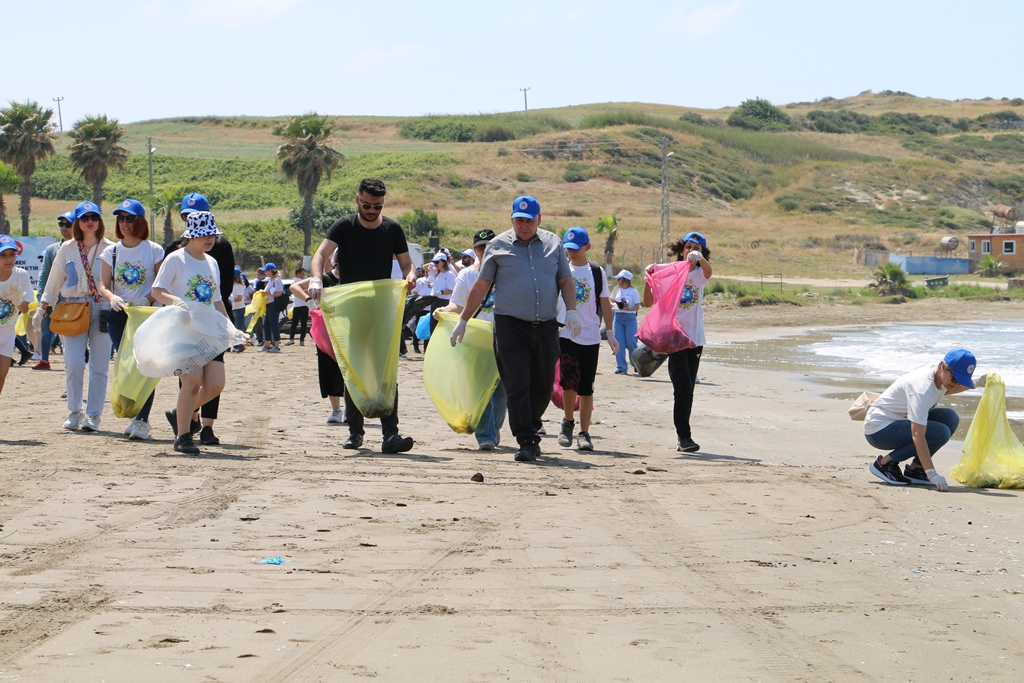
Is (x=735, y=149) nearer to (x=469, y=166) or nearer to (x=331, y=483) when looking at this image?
(x=469, y=166)

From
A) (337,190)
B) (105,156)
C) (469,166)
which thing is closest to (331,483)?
(105,156)

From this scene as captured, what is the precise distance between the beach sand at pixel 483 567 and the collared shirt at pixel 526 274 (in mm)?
1082

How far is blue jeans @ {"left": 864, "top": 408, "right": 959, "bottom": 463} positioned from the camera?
7523 mm

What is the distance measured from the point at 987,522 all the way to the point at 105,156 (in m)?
44.5

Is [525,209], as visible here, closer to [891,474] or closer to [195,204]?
[195,204]

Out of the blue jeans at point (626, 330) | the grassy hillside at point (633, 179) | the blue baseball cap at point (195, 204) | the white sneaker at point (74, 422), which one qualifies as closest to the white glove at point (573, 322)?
the blue baseball cap at point (195, 204)

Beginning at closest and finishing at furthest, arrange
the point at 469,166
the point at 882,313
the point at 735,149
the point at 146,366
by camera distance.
A: 1. the point at 146,366
2. the point at 882,313
3. the point at 469,166
4. the point at 735,149

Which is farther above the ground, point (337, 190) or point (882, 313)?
point (337, 190)

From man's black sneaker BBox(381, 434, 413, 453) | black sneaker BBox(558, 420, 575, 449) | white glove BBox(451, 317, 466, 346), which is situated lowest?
black sneaker BBox(558, 420, 575, 449)

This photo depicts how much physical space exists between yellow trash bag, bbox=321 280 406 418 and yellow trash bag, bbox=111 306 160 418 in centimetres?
138

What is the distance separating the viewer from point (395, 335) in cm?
784

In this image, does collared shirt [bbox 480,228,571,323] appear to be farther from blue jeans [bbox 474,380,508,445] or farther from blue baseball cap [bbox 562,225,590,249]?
blue jeans [bbox 474,380,508,445]

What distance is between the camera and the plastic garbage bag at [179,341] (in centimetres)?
755

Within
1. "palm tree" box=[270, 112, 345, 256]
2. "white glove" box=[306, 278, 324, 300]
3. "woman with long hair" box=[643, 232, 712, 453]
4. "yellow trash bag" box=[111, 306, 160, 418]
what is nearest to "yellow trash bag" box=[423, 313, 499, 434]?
"white glove" box=[306, 278, 324, 300]
